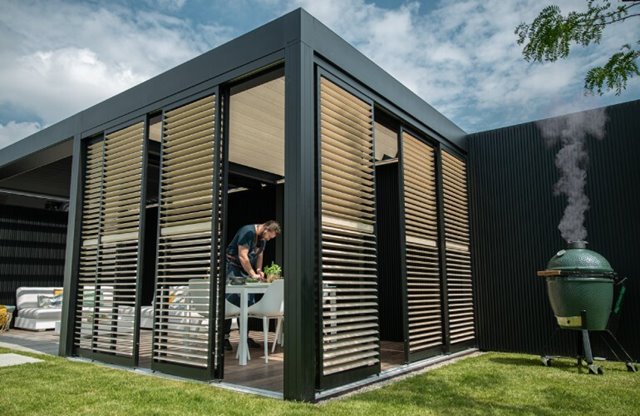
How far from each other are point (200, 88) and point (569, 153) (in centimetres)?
448

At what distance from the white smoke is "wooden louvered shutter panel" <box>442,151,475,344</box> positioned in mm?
1181

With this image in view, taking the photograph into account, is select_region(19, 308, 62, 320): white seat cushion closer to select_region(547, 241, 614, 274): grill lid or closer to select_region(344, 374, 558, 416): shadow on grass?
select_region(344, 374, 558, 416): shadow on grass

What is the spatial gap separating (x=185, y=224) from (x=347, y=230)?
5.02 ft

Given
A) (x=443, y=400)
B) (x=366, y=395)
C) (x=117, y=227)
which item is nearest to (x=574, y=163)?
(x=443, y=400)

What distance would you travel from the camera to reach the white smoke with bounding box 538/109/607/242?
5848 millimetres

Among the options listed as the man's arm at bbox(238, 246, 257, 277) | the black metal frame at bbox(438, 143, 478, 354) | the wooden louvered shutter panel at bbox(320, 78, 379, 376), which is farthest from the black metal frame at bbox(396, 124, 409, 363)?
the man's arm at bbox(238, 246, 257, 277)

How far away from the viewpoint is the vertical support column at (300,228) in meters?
3.50

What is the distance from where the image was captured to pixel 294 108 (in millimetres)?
3752

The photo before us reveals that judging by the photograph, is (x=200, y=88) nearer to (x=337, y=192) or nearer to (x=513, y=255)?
(x=337, y=192)

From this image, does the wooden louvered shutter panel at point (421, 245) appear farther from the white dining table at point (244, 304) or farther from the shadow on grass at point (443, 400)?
the white dining table at point (244, 304)

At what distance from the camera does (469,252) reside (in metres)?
6.68

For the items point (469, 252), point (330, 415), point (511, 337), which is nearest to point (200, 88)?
point (330, 415)

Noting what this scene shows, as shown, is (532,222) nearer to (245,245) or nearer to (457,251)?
(457,251)

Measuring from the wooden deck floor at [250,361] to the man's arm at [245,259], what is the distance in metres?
1.03
